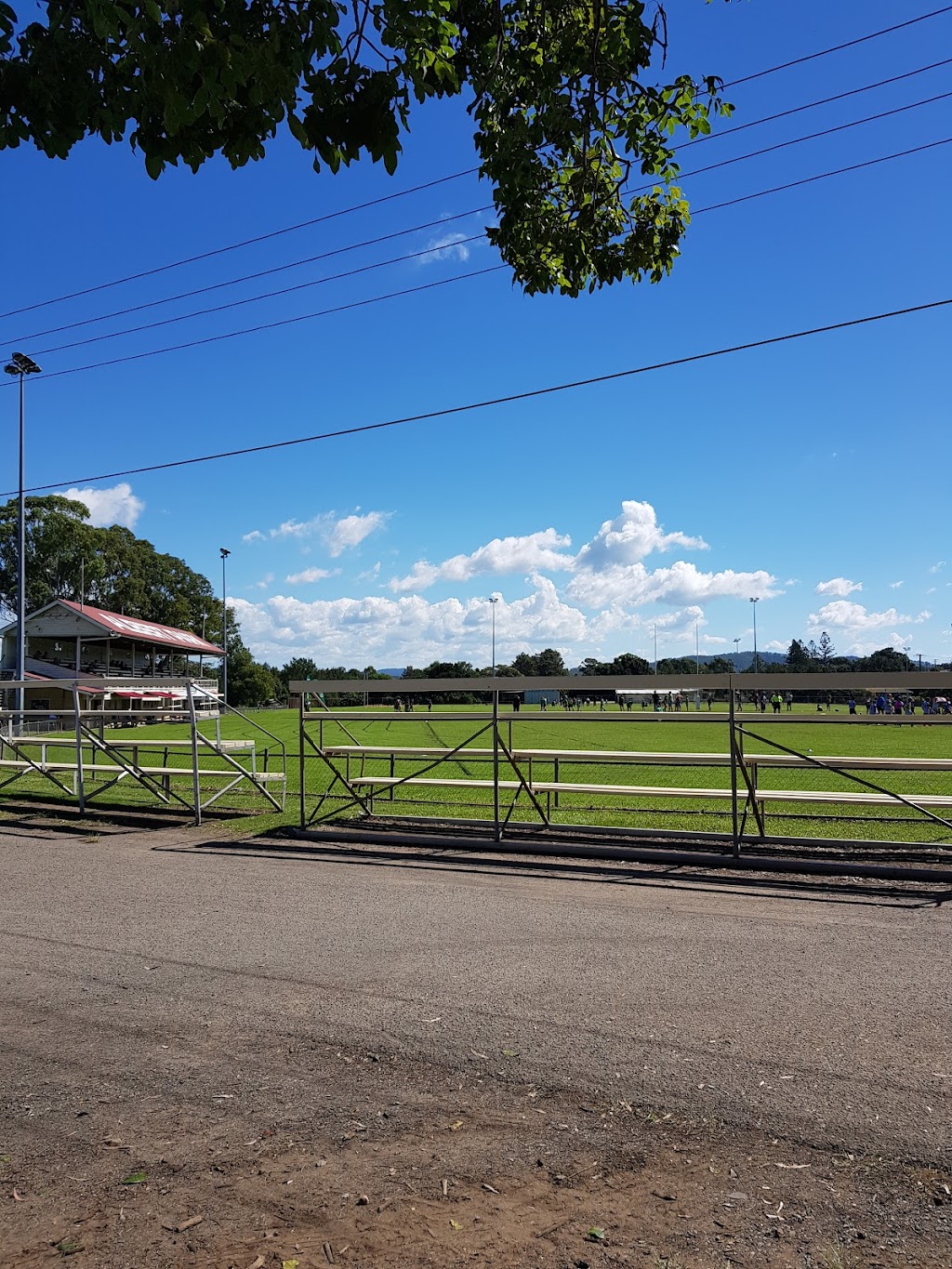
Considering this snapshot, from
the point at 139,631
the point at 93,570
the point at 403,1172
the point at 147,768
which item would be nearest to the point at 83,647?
the point at 139,631

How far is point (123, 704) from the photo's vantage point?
2832 inches

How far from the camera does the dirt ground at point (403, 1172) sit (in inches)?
119

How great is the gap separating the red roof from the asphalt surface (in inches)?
2288

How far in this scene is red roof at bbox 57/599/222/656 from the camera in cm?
6309

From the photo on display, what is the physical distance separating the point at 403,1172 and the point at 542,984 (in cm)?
241

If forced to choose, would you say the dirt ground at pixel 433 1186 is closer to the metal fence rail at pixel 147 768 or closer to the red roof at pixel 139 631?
the metal fence rail at pixel 147 768

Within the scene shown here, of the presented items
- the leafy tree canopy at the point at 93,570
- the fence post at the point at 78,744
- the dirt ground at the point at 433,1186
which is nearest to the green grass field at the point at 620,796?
the fence post at the point at 78,744

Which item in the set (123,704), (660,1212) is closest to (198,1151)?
(660,1212)

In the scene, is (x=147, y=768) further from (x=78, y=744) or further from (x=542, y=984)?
(x=542, y=984)

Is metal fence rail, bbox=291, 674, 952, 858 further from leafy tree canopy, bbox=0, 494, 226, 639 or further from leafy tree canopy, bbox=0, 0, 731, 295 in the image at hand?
leafy tree canopy, bbox=0, 494, 226, 639

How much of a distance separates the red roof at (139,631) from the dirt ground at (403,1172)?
63315mm

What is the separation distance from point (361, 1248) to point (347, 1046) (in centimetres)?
177

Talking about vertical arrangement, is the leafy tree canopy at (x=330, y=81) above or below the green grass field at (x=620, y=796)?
above

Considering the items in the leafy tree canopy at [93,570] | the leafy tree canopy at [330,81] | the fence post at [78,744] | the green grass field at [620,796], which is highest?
the leafy tree canopy at [93,570]
